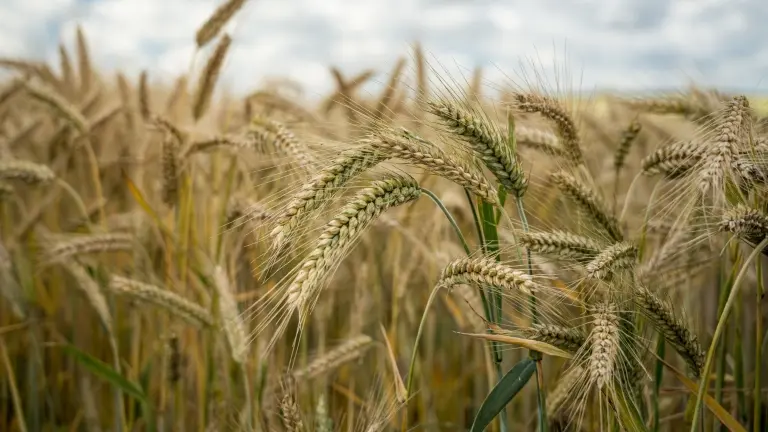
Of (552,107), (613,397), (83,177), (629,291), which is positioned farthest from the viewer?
(83,177)

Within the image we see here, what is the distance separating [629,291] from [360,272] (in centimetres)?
129

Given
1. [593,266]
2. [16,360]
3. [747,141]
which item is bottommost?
[16,360]

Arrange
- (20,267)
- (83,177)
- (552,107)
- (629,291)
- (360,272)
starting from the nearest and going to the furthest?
(629,291)
(552,107)
(360,272)
(20,267)
(83,177)

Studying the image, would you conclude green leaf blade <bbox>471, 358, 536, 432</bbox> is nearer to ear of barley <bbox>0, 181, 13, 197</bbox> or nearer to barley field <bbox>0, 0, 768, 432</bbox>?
barley field <bbox>0, 0, 768, 432</bbox>

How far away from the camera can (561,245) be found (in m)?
1.32

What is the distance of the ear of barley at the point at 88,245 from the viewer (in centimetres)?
219

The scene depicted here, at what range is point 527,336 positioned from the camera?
4.39 ft

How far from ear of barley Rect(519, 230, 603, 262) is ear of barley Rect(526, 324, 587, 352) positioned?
0.14m

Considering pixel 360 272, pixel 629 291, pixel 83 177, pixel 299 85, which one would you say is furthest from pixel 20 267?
pixel 629 291

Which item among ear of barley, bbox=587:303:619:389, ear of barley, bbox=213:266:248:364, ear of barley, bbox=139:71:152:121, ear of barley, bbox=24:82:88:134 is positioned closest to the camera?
ear of barley, bbox=587:303:619:389

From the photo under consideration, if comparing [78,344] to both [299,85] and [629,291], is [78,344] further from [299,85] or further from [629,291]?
[629,291]

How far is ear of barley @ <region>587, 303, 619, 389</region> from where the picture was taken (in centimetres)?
111

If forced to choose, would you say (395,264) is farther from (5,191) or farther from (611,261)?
(5,191)

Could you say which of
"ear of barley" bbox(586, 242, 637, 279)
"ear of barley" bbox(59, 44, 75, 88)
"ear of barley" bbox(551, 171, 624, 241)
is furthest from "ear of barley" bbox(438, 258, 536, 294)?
"ear of barley" bbox(59, 44, 75, 88)
